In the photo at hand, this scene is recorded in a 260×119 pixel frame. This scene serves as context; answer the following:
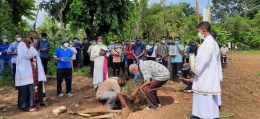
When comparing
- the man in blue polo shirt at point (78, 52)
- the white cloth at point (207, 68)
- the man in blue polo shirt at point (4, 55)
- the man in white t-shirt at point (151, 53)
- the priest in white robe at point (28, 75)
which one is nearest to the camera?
the white cloth at point (207, 68)

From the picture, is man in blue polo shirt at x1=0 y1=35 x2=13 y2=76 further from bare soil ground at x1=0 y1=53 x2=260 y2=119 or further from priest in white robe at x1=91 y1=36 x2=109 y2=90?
priest in white robe at x1=91 y1=36 x2=109 y2=90

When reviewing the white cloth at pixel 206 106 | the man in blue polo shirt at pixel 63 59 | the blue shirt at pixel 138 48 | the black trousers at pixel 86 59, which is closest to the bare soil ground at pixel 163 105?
the man in blue polo shirt at pixel 63 59

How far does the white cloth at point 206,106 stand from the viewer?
14.6 feet

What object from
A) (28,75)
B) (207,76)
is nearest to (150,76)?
(207,76)

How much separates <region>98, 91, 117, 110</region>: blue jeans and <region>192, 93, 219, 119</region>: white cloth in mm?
2114

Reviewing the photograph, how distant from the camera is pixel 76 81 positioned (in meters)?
10.9

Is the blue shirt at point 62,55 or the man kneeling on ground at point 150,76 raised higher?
the blue shirt at point 62,55

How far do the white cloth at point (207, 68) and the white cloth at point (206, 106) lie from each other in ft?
0.36

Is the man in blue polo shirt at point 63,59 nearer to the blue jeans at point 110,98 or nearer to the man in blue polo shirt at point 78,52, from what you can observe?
the blue jeans at point 110,98

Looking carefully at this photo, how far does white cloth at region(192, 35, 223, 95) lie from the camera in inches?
171

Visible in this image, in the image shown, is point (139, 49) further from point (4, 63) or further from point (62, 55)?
point (4, 63)

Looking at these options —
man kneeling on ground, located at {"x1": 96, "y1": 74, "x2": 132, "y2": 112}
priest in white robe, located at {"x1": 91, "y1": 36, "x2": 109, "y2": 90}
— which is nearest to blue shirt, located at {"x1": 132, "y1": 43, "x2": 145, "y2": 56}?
priest in white robe, located at {"x1": 91, "y1": 36, "x2": 109, "y2": 90}

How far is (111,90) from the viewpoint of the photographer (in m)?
6.14

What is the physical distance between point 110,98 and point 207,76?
249cm
